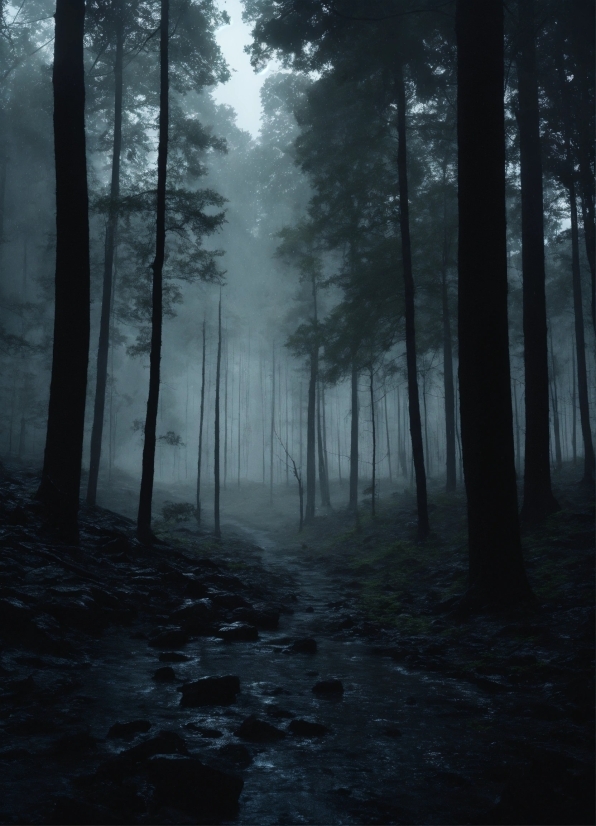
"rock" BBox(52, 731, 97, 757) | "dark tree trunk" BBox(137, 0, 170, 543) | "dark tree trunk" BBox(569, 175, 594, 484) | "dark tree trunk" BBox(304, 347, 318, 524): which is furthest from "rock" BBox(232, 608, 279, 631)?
"dark tree trunk" BBox(304, 347, 318, 524)

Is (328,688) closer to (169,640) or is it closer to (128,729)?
(128,729)

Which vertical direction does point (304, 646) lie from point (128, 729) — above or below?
below

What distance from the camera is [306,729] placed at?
3107mm

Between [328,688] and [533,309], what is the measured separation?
31.2 feet

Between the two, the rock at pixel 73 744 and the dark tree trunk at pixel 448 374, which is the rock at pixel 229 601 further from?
the dark tree trunk at pixel 448 374

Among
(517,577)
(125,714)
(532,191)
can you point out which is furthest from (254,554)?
(125,714)

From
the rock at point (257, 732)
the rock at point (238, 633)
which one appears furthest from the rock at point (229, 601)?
the rock at point (257, 732)

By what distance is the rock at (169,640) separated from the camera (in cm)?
501

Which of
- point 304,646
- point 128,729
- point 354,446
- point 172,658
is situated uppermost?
point 354,446

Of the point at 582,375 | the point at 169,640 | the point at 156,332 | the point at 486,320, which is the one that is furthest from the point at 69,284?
the point at 582,375

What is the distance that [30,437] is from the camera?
36.8 m

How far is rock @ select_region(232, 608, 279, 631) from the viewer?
20.8 feet

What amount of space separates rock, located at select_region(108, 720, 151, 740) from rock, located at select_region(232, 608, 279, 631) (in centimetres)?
344

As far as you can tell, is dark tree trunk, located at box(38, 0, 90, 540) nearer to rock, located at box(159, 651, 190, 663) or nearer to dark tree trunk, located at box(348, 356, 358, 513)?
rock, located at box(159, 651, 190, 663)
